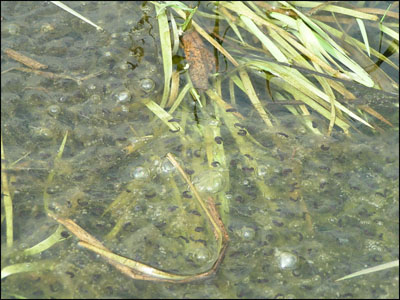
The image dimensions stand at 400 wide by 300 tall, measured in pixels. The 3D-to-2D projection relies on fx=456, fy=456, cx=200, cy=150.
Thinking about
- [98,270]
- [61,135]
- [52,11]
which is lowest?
[98,270]

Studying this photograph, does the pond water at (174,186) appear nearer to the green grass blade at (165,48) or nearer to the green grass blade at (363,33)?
the green grass blade at (165,48)

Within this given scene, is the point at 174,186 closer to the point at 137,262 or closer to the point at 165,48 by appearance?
the point at 137,262

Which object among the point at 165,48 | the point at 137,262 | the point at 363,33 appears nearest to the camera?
the point at 137,262

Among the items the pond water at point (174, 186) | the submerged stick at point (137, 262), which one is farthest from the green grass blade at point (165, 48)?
the submerged stick at point (137, 262)

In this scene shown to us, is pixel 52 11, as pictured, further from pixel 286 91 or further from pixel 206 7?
pixel 286 91

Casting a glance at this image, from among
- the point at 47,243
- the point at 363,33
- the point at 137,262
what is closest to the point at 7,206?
the point at 47,243

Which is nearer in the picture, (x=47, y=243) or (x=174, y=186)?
(x=47, y=243)

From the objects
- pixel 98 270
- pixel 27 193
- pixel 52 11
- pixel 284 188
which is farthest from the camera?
pixel 52 11

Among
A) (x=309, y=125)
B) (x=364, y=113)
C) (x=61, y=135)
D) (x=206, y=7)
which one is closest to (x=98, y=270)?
(x=61, y=135)

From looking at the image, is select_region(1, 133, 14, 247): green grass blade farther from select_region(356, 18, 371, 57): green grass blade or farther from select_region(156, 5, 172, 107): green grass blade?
select_region(356, 18, 371, 57): green grass blade
